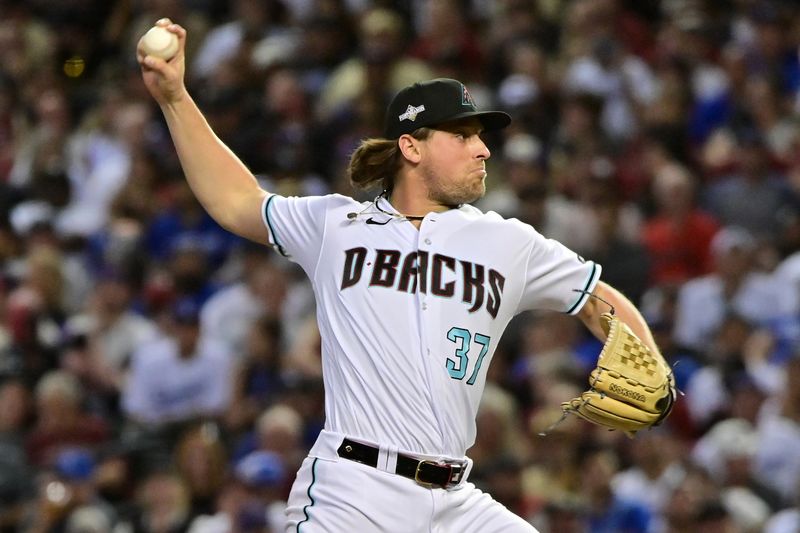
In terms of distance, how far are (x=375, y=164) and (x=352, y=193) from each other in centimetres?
475

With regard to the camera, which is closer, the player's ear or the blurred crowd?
the player's ear

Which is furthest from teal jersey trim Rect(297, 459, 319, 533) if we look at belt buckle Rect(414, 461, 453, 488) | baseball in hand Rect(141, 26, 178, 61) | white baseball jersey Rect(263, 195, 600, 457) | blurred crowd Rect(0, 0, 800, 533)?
blurred crowd Rect(0, 0, 800, 533)

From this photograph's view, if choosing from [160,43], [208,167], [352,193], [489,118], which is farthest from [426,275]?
[352,193]

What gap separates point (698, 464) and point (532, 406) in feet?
3.92

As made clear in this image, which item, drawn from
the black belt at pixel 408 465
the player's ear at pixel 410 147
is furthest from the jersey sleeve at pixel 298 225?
the black belt at pixel 408 465

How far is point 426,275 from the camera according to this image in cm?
486

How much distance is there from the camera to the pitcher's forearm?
5125mm

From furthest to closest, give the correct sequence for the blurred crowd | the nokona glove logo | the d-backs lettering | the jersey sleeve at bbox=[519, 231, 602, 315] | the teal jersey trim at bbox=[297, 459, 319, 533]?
the blurred crowd, the jersey sleeve at bbox=[519, 231, 602, 315], the nokona glove logo, the d-backs lettering, the teal jersey trim at bbox=[297, 459, 319, 533]

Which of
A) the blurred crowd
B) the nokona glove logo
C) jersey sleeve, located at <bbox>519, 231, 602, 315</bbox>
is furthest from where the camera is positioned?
the blurred crowd

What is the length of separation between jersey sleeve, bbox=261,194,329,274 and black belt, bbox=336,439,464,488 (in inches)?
25.7

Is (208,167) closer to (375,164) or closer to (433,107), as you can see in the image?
(375,164)

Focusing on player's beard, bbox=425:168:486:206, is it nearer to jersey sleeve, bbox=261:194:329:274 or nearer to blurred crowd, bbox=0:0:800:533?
jersey sleeve, bbox=261:194:329:274

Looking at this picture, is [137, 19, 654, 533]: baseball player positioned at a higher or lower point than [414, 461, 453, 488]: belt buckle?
higher

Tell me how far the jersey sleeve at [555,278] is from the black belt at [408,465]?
68cm
